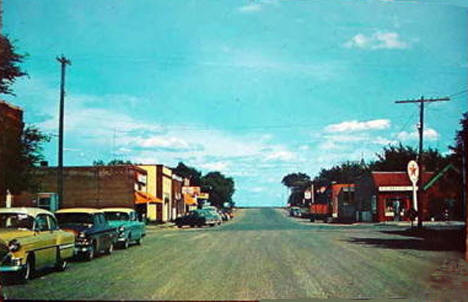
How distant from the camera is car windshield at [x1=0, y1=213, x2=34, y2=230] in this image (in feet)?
29.3

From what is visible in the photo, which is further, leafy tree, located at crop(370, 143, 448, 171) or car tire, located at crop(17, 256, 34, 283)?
leafy tree, located at crop(370, 143, 448, 171)

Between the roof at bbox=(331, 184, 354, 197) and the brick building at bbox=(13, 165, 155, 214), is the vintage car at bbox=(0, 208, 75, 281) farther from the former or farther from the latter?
the roof at bbox=(331, 184, 354, 197)

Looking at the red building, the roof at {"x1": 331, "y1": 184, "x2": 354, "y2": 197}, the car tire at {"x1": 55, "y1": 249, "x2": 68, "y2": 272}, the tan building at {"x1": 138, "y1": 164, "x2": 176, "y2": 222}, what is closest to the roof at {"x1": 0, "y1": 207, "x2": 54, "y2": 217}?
the car tire at {"x1": 55, "y1": 249, "x2": 68, "y2": 272}

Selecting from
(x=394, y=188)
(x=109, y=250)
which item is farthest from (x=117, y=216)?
(x=394, y=188)

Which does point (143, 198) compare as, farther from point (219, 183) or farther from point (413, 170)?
point (413, 170)

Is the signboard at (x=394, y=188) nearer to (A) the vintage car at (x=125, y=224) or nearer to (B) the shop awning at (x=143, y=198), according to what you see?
(A) the vintage car at (x=125, y=224)

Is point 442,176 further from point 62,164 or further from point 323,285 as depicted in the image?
point 62,164

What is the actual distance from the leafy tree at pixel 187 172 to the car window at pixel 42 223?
2637 millimetres

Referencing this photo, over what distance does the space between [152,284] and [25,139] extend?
10.4ft

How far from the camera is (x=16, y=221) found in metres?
9.26

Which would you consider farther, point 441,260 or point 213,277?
point 441,260

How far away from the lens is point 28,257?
930 centimetres

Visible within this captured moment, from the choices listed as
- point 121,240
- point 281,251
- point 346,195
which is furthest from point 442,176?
point 346,195

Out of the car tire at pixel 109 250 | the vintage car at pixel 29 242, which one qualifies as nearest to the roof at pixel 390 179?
the car tire at pixel 109 250
